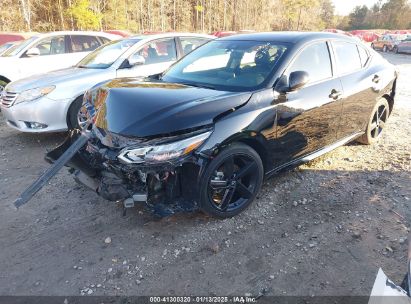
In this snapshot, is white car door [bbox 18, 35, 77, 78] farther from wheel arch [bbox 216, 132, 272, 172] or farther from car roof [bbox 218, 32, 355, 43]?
wheel arch [bbox 216, 132, 272, 172]

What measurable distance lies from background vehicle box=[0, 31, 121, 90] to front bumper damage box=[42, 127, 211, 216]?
591 centimetres

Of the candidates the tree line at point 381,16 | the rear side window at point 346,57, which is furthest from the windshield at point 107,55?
the tree line at point 381,16

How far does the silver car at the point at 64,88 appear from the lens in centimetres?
535

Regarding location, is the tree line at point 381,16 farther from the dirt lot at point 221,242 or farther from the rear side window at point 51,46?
the dirt lot at point 221,242

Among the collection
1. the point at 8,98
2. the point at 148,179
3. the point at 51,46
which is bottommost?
the point at 148,179

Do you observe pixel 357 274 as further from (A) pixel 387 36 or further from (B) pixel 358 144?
(A) pixel 387 36

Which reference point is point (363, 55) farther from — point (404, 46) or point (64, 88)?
point (404, 46)

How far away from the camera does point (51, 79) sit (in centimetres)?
553

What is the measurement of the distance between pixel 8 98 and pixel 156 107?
372 cm

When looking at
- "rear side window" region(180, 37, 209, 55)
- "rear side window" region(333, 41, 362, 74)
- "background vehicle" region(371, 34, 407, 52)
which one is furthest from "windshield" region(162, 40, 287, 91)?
"background vehicle" region(371, 34, 407, 52)

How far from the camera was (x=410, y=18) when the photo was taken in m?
53.9

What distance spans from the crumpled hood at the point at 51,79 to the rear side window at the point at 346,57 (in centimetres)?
363

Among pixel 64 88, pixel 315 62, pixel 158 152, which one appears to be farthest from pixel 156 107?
pixel 64 88

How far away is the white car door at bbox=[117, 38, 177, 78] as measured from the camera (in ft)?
19.7
